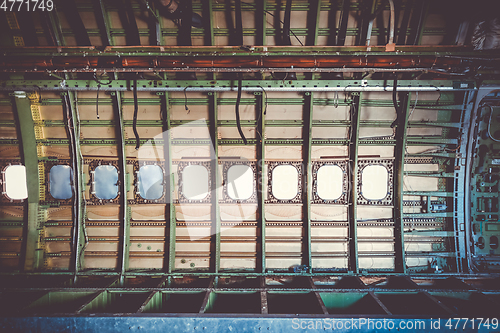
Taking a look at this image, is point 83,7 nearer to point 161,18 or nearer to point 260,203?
point 161,18

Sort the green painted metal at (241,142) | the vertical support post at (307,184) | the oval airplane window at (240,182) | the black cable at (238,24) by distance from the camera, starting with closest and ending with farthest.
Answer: the black cable at (238,24), the vertical support post at (307,184), the green painted metal at (241,142), the oval airplane window at (240,182)

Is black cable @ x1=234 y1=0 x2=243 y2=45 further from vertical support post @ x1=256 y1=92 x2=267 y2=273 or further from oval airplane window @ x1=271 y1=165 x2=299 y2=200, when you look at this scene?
oval airplane window @ x1=271 y1=165 x2=299 y2=200

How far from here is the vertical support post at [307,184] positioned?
558 cm

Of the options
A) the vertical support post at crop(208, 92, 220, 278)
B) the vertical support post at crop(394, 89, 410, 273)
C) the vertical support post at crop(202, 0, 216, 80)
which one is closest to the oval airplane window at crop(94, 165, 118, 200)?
the vertical support post at crop(208, 92, 220, 278)

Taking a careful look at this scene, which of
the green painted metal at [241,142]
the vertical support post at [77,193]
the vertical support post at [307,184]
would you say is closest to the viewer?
the vertical support post at [307,184]

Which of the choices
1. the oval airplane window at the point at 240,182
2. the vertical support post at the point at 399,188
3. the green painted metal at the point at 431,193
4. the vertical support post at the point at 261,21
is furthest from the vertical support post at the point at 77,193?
the green painted metal at the point at 431,193

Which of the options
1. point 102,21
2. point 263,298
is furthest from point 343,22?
point 263,298

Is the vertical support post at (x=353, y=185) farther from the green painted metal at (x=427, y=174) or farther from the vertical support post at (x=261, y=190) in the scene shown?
the vertical support post at (x=261, y=190)

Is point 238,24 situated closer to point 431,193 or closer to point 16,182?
point 431,193

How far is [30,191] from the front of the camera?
590 centimetres

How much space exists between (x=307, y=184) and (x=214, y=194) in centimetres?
251

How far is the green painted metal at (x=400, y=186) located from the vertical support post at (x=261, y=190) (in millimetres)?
3486

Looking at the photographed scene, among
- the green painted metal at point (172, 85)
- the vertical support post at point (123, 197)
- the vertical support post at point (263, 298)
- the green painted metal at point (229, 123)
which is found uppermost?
the green painted metal at point (172, 85)

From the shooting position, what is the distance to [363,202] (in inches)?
235
